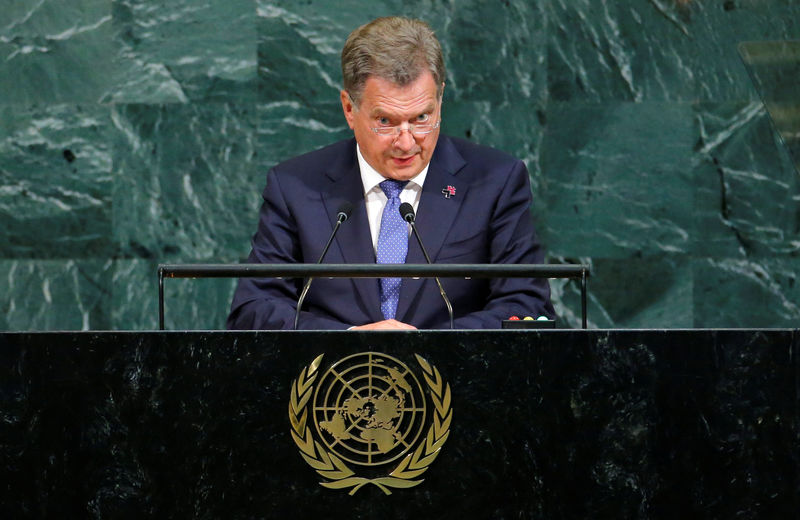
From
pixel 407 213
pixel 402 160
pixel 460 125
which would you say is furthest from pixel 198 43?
pixel 407 213

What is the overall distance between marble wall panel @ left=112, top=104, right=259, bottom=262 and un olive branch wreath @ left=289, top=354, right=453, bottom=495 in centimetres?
287

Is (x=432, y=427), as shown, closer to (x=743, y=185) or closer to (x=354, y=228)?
(x=354, y=228)

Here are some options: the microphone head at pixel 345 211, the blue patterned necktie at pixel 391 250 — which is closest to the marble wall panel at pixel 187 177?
the blue patterned necktie at pixel 391 250

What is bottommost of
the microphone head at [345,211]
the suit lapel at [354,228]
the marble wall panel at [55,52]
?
the marble wall panel at [55,52]

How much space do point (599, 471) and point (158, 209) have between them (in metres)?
3.20

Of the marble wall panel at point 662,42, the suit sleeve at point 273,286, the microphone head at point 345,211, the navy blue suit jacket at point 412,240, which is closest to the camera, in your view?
the microphone head at point 345,211

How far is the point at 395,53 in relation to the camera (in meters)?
3.39

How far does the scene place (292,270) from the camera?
254cm

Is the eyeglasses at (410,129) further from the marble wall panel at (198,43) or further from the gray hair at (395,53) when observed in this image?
the marble wall panel at (198,43)

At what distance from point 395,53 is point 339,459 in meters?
1.45

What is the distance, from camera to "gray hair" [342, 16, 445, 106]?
11.1 feet

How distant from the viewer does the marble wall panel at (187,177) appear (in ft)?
16.8

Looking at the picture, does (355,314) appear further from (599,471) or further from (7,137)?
(7,137)

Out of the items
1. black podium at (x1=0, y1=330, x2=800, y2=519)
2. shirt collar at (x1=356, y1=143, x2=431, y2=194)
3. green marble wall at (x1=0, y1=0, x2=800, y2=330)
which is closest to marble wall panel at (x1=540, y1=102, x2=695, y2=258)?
green marble wall at (x1=0, y1=0, x2=800, y2=330)
